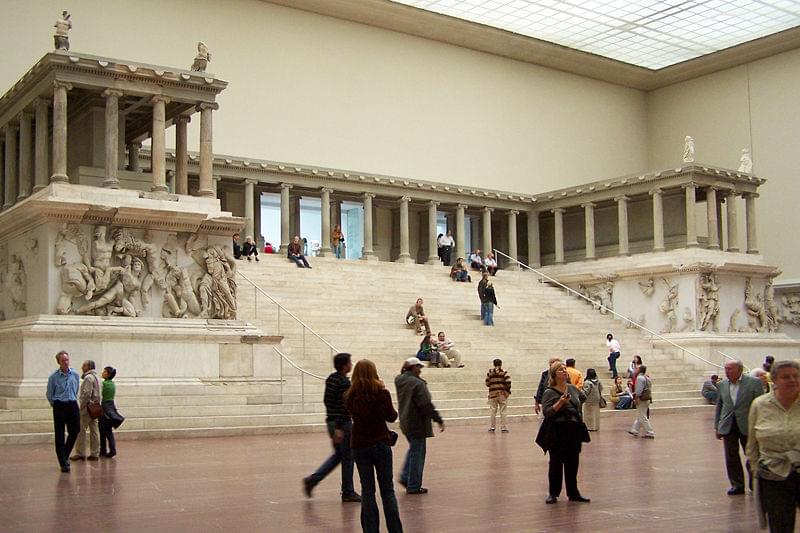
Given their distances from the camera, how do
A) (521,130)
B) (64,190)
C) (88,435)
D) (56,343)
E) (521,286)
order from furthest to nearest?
(521,130)
(521,286)
(64,190)
(56,343)
(88,435)

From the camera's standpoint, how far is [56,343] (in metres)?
18.4

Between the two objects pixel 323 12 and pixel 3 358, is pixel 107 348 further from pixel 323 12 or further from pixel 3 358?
pixel 323 12

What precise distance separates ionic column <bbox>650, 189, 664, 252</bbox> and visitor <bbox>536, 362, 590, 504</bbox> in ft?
85.1

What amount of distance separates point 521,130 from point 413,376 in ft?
120

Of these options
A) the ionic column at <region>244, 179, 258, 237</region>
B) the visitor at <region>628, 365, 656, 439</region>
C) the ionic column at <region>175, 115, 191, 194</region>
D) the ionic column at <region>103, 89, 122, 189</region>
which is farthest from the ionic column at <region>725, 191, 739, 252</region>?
the ionic column at <region>103, 89, 122, 189</region>

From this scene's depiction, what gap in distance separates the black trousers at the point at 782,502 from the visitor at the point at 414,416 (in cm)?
428

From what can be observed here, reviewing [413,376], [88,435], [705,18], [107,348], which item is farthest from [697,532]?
[705,18]

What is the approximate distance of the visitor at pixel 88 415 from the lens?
44.3 feet

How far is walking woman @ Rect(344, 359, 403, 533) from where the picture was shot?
7.52 metres

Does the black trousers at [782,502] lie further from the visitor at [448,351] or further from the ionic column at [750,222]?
the ionic column at [750,222]

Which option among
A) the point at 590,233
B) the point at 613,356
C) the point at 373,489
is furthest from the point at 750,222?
the point at 373,489

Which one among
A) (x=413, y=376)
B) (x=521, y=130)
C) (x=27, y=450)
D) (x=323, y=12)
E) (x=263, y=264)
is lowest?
(x=27, y=450)

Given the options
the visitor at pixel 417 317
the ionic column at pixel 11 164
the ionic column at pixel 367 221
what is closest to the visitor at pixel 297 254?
the ionic column at pixel 367 221

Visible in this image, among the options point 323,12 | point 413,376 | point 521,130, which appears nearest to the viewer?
point 413,376
